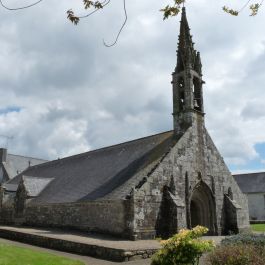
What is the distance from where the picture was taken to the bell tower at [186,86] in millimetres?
22400

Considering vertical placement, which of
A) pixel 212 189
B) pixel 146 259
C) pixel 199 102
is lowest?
pixel 146 259

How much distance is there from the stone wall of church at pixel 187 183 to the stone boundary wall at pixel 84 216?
99cm

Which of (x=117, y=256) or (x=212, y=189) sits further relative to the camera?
(x=212, y=189)

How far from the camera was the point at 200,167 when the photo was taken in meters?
21.6

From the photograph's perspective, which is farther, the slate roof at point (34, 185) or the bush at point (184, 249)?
the slate roof at point (34, 185)

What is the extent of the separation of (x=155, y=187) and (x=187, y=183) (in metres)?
2.92

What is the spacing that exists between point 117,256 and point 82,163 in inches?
627

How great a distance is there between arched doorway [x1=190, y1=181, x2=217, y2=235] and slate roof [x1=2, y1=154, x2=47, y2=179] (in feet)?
87.1

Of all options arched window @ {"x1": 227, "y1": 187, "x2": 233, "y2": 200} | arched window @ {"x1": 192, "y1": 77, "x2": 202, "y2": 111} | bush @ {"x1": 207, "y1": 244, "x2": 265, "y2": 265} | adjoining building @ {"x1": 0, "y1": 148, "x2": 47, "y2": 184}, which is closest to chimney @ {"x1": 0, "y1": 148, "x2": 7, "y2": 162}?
adjoining building @ {"x1": 0, "y1": 148, "x2": 47, "y2": 184}

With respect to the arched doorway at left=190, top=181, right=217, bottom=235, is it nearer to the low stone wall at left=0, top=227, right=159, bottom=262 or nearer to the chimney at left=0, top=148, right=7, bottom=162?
the low stone wall at left=0, top=227, right=159, bottom=262

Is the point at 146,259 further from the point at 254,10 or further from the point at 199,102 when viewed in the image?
the point at 199,102

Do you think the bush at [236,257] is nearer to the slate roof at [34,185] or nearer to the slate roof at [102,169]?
the slate roof at [102,169]

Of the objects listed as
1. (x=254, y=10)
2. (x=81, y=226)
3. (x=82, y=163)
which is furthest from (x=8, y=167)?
(x=254, y=10)

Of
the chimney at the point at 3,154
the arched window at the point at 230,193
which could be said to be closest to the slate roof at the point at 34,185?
the arched window at the point at 230,193
